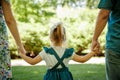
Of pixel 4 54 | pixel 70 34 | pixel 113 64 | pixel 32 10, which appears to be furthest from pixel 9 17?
pixel 32 10

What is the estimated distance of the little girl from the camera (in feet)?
11.8

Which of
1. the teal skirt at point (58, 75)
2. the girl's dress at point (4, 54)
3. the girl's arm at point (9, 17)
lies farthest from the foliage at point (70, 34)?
the girl's dress at point (4, 54)

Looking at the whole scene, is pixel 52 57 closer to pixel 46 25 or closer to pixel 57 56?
pixel 57 56

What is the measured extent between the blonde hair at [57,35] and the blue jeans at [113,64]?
91cm

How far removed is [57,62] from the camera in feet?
11.8

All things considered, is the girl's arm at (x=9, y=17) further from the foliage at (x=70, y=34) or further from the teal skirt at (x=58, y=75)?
the foliage at (x=70, y=34)

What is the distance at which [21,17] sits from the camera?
2094 cm

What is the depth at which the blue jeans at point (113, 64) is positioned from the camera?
2.85 m

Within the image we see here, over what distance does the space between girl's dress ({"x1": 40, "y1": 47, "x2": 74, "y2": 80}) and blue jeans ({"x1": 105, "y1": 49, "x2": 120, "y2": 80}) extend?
78 centimetres

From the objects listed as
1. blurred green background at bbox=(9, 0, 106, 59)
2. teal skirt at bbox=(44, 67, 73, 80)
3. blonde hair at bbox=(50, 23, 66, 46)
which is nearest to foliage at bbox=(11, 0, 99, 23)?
blurred green background at bbox=(9, 0, 106, 59)

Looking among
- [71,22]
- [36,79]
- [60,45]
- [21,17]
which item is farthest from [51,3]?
[60,45]

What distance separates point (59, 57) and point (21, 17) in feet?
57.7

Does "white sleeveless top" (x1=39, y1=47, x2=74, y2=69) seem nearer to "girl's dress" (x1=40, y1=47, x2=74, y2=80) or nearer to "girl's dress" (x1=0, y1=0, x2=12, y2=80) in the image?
"girl's dress" (x1=40, y1=47, x2=74, y2=80)

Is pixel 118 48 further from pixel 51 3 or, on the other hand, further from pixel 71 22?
pixel 51 3
